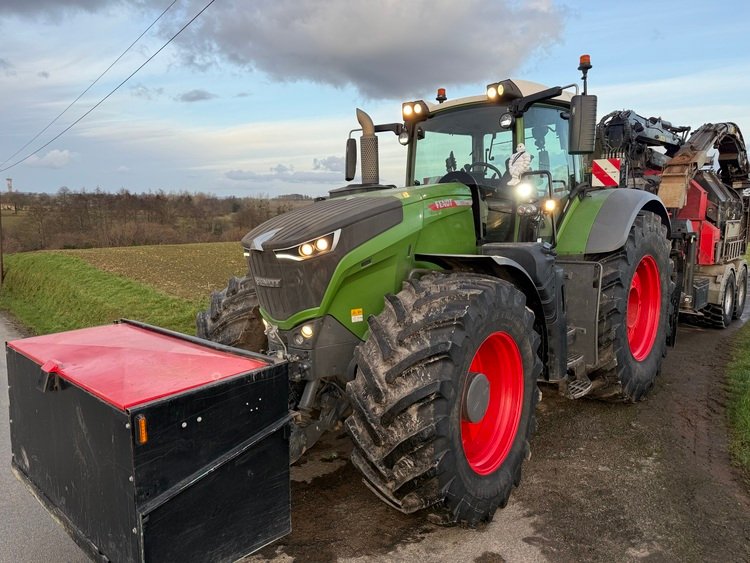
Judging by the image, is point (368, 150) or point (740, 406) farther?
point (740, 406)

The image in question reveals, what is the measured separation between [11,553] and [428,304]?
2.69 metres

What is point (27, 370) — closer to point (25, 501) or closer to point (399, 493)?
point (25, 501)

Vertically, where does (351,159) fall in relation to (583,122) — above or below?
below

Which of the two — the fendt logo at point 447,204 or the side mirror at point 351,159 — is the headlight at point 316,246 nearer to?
the fendt logo at point 447,204

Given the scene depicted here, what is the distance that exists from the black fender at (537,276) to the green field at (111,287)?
5.86 m

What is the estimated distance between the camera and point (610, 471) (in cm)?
377

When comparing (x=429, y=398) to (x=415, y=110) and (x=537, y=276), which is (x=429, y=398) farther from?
(x=415, y=110)

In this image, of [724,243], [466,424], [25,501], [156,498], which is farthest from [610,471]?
[724,243]

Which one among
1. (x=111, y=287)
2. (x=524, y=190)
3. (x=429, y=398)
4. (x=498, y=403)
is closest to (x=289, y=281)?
(x=429, y=398)

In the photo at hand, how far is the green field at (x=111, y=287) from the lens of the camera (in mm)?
10652

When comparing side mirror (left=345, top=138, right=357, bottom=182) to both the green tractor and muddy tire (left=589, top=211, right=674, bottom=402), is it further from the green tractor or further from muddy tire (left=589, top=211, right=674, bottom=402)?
muddy tire (left=589, top=211, right=674, bottom=402)

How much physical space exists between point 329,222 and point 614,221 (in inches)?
107

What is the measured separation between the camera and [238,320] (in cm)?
434

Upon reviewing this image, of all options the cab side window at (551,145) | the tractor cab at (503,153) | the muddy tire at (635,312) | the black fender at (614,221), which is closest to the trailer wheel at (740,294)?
the muddy tire at (635,312)
